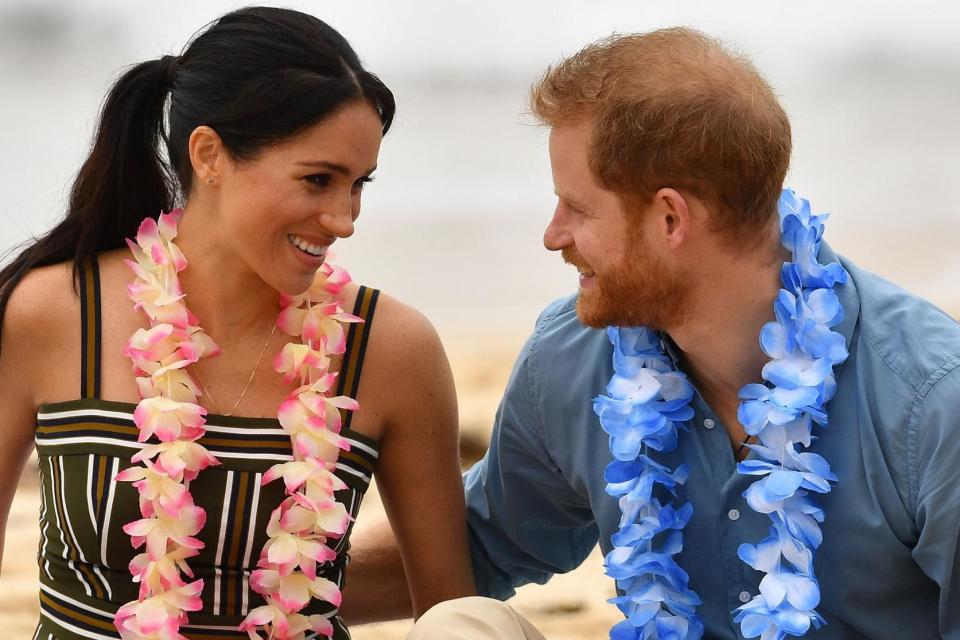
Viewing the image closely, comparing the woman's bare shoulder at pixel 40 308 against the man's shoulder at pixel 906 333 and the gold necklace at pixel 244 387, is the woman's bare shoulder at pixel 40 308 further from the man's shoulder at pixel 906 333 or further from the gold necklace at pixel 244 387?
the man's shoulder at pixel 906 333

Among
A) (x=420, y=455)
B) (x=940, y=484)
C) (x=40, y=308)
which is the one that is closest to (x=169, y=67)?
(x=40, y=308)

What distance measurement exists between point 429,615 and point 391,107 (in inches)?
36.6

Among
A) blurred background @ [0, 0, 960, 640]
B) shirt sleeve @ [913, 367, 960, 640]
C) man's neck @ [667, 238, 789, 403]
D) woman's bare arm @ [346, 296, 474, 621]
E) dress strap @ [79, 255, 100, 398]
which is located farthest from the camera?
blurred background @ [0, 0, 960, 640]

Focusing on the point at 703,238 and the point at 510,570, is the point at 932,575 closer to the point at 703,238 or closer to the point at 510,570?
the point at 703,238

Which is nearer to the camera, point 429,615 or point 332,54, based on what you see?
point 429,615

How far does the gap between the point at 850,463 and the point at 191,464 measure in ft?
3.70

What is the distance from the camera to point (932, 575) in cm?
225

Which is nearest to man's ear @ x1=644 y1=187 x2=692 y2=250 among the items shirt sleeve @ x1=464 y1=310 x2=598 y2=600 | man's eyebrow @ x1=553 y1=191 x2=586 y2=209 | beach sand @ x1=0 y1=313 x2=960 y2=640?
man's eyebrow @ x1=553 y1=191 x2=586 y2=209

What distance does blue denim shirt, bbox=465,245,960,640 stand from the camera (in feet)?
7.30

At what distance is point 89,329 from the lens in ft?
8.43

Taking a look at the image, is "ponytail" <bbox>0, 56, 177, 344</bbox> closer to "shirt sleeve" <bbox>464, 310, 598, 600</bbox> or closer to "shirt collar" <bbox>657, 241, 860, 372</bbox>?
"shirt sleeve" <bbox>464, 310, 598, 600</bbox>

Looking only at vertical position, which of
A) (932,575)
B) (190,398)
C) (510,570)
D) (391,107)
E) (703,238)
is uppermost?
(391,107)

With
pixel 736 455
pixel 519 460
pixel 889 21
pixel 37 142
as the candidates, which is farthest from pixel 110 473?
pixel 889 21

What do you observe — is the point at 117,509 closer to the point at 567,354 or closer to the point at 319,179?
the point at 319,179
